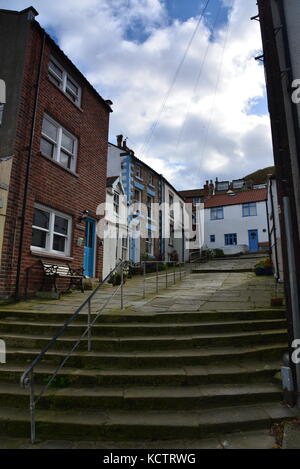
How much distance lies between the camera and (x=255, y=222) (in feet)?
Result: 108

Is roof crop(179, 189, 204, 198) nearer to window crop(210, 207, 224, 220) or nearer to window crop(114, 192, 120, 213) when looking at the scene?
window crop(210, 207, 224, 220)

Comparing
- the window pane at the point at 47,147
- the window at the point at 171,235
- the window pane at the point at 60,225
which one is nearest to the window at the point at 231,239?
the window at the point at 171,235

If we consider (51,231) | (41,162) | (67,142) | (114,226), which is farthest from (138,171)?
(51,231)

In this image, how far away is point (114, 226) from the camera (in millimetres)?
15992

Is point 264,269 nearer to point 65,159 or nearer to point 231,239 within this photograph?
point 65,159

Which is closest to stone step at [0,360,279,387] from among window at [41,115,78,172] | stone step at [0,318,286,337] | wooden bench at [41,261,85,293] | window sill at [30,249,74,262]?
stone step at [0,318,286,337]

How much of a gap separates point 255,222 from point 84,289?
27104mm

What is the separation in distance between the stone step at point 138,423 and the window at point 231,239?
31.6 m

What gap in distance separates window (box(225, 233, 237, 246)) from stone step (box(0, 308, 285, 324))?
29127 millimetres

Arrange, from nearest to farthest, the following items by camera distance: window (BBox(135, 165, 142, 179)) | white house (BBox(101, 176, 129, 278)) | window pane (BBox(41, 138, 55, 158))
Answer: window pane (BBox(41, 138, 55, 158)), white house (BBox(101, 176, 129, 278)), window (BBox(135, 165, 142, 179))

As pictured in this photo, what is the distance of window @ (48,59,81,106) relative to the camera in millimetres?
10258

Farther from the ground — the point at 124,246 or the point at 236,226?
the point at 236,226

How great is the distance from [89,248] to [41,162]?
409 centimetres

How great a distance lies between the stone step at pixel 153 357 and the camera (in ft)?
14.7
